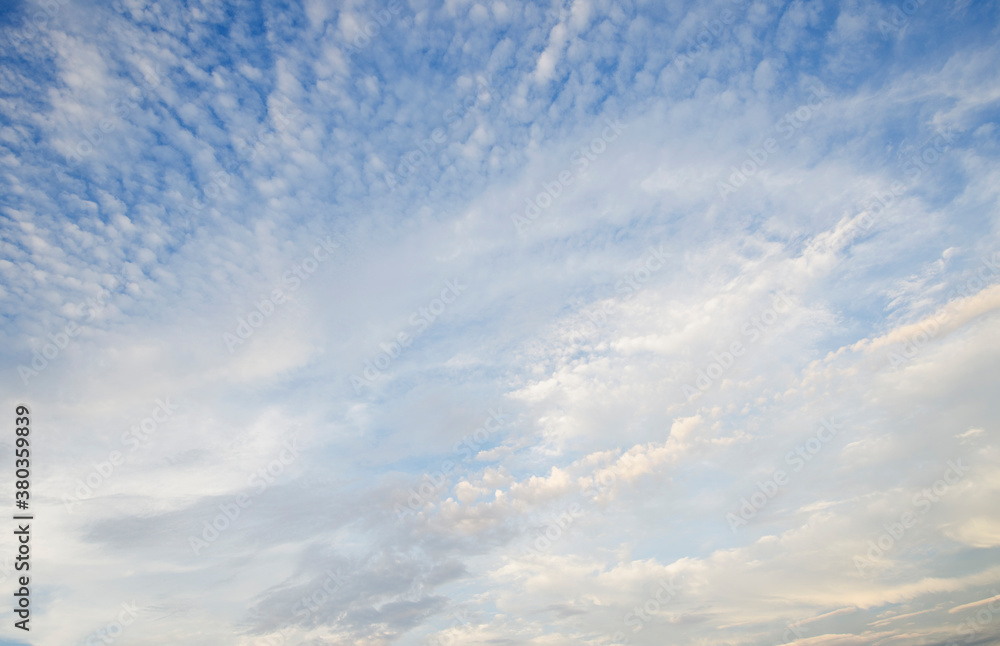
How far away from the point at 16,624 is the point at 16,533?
9309mm

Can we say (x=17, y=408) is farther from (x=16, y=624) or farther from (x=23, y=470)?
(x=16, y=624)

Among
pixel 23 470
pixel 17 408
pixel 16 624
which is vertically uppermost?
pixel 17 408

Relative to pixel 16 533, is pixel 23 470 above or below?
above

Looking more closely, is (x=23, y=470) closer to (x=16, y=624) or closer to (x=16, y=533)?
(x=16, y=533)

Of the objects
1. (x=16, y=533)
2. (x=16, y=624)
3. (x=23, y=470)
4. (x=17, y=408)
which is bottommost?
(x=16, y=624)

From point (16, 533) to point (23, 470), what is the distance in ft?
25.6

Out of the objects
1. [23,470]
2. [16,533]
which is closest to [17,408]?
[23,470]

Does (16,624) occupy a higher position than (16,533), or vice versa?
(16,533)

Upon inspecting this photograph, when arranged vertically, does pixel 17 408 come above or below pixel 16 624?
above

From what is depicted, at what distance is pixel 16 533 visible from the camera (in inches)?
2515

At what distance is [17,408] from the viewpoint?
203 feet

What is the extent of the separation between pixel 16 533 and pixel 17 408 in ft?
45.8

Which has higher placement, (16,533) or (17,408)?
(17,408)

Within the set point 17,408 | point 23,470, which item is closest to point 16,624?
point 23,470
